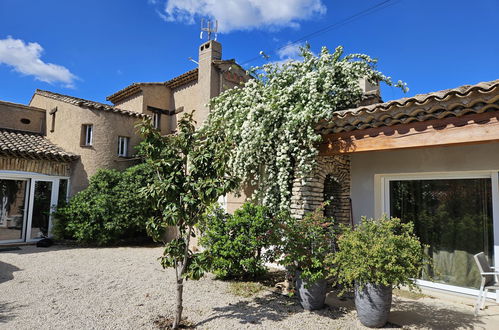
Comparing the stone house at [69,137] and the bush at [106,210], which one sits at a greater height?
the stone house at [69,137]

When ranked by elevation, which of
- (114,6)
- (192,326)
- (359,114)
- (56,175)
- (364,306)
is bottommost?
(192,326)

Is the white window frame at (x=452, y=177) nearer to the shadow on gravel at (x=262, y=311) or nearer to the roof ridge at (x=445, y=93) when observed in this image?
the roof ridge at (x=445, y=93)

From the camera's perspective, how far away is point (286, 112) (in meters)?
6.85

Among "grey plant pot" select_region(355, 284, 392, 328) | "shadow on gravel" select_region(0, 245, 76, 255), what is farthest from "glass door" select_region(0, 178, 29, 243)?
"grey plant pot" select_region(355, 284, 392, 328)

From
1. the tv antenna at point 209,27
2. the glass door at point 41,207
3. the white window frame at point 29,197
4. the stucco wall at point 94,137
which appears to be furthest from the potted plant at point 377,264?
the tv antenna at point 209,27

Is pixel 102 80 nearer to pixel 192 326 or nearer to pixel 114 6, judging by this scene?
pixel 114 6

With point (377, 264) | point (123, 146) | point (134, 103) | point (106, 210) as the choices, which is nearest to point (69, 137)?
point (123, 146)

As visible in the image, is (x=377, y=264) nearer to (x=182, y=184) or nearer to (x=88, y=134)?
(x=182, y=184)

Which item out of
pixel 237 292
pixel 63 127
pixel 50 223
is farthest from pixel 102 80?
pixel 237 292

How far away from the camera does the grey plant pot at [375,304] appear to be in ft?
14.4

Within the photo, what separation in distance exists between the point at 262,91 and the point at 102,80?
13536 mm

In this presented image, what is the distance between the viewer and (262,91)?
779 cm

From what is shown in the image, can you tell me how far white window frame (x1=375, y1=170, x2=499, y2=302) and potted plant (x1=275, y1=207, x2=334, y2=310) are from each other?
246cm

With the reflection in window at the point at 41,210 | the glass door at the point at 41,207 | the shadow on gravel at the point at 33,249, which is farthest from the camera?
the reflection in window at the point at 41,210
